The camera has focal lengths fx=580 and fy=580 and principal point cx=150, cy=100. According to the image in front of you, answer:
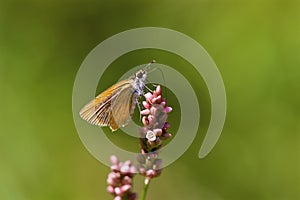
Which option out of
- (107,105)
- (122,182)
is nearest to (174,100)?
(107,105)

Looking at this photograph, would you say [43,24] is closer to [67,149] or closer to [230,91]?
[67,149]

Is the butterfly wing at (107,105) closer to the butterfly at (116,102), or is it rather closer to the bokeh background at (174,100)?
the butterfly at (116,102)

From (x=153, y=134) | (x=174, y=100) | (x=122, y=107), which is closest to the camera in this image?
(x=153, y=134)

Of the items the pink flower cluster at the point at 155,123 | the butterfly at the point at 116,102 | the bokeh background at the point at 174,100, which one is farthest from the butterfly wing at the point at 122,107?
the bokeh background at the point at 174,100

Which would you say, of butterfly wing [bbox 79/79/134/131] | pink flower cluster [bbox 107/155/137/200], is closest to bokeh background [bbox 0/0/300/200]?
butterfly wing [bbox 79/79/134/131]

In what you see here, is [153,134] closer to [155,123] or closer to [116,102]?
[155,123]

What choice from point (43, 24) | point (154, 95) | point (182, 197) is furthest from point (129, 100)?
point (43, 24)
